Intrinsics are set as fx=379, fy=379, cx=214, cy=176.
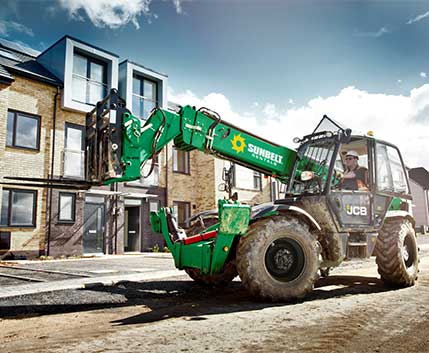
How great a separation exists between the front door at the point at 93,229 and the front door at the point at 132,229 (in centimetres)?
226

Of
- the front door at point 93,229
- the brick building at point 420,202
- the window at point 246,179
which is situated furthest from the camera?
the brick building at point 420,202

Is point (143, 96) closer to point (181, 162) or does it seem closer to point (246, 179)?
point (181, 162)

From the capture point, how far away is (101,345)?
3.62 meters

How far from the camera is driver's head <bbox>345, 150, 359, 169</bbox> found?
7.74 m

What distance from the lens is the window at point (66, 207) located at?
17000mm

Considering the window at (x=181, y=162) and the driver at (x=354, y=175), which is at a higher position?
the window at (x=181, y=162)

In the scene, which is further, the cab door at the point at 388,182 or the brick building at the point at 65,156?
the brick building at the point at 65,156

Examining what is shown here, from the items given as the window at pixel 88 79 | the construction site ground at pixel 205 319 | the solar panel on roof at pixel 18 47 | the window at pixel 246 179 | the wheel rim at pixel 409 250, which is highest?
A: the solar panel on roof at pixel 18 47

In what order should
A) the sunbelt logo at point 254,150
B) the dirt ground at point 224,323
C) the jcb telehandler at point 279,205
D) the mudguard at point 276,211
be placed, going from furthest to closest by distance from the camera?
the sunbelt logo at point 254,150 < the mudguard at point 276,211 < the jcb telehandler at point 279,205 < the dirt ground at point 224,323

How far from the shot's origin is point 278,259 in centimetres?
594

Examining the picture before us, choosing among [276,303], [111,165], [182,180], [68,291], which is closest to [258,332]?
[276,303]

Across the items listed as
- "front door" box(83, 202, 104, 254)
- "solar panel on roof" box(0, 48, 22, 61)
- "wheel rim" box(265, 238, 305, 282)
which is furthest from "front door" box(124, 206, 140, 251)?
"wheel rim" box(265, 238, 305, 282)

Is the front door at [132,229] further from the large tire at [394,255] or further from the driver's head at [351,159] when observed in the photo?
the large tire at [394,255]

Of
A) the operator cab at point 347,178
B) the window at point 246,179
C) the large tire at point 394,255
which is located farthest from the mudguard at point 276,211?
the window at point 246,179
